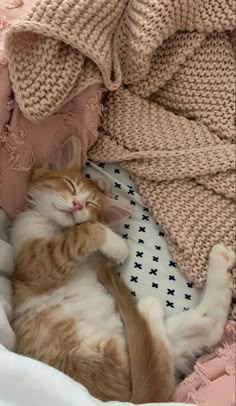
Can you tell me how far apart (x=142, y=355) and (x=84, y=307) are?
0.49 feet

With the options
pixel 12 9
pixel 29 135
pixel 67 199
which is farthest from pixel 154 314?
pixel 12 9

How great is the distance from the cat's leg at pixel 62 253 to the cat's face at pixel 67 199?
0.03 meters

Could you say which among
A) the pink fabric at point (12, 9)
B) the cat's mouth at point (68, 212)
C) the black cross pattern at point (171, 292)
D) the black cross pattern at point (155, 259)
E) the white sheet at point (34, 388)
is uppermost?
the pink fabric at point (12, 9)

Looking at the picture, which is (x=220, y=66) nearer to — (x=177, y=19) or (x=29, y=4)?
(x=177, y=19)

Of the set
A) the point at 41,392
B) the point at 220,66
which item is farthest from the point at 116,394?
the point at 220,66

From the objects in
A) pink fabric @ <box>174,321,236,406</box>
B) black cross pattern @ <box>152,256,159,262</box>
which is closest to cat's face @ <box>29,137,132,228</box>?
black cross pattern @ <box>152,256,159,262</box>

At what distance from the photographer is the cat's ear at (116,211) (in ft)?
3.99

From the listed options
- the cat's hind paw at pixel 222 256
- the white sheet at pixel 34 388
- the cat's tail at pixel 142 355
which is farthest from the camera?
the cat's hind paw at pixel 222 256

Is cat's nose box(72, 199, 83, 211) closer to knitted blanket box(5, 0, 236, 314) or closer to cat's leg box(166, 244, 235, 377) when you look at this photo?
knitted blanket box(5, 0, 236, 314)

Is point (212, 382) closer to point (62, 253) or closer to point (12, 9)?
point (62, 253)

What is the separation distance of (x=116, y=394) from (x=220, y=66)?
696 millimetres

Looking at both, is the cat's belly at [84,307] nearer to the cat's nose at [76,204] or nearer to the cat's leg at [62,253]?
the cat's leg at [62,253]

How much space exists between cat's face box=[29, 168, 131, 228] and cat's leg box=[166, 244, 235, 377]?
0.22m

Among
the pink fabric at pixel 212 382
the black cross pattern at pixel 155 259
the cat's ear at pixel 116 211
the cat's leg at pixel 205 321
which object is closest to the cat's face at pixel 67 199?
the cat's ear at pixel 116 211
